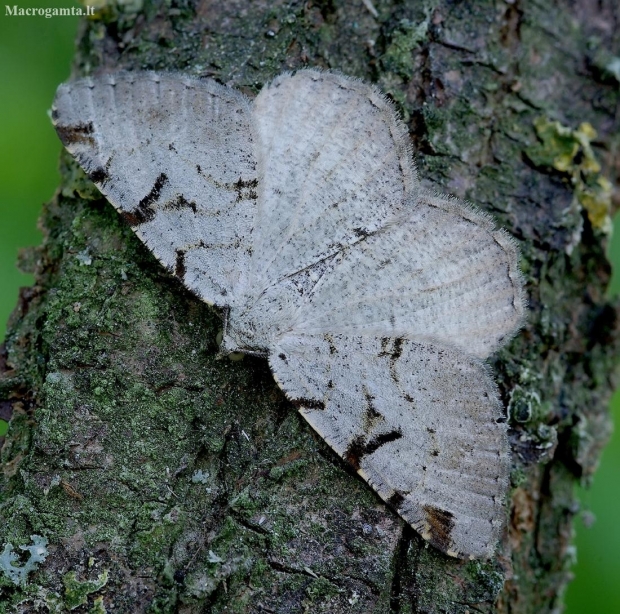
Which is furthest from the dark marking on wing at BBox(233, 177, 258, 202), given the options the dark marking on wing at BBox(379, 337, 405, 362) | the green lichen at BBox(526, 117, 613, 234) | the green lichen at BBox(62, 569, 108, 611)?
the green lichen at BBox(62, 569, 108, 611)

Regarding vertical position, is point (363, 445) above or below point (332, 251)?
below

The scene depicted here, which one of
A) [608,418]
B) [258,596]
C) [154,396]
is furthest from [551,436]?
[154,396]

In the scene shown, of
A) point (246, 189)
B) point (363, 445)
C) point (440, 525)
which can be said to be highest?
point (246, 189)

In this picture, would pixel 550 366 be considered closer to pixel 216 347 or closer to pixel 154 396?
pixel 216 347

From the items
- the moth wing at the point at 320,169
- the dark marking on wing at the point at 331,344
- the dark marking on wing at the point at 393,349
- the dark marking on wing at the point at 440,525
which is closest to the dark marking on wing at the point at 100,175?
the moth wing at the point at 320,169

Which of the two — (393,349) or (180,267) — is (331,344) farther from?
(180,267)

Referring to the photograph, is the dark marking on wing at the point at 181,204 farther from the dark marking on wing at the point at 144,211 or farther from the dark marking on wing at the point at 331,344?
the dark marking on wing at the point at 331,344

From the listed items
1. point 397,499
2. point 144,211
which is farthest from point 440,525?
point 144,211
